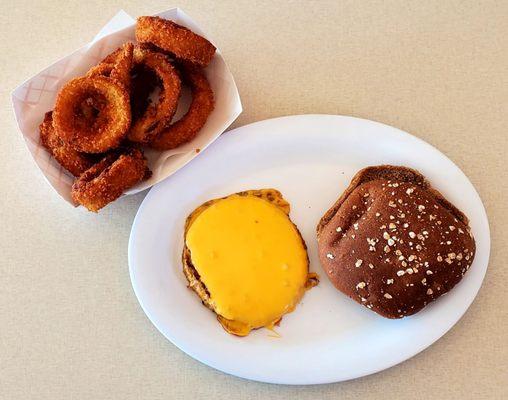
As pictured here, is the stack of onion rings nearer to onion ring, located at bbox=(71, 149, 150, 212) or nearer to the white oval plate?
onion ring, located at bbox=(71, 149, 150, 212)

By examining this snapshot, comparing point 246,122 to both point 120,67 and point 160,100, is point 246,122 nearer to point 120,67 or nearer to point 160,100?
point 160,100

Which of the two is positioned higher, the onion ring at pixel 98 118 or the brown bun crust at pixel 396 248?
the onion ring at pixel 98 118

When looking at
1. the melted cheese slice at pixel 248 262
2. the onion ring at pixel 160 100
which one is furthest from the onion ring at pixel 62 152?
the melted cheese slice at pixel 248 262

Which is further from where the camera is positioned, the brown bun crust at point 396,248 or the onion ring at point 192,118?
the onion ring at point 192,118

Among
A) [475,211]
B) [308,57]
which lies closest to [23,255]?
[308,57]

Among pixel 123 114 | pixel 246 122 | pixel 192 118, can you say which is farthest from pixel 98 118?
pixel 246 122

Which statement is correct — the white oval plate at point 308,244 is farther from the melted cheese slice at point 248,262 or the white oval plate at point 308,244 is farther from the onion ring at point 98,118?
the onion ring at point 98,118

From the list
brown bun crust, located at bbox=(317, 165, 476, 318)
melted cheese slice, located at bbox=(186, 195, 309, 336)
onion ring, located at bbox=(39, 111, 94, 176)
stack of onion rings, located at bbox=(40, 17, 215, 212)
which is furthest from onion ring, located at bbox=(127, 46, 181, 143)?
brown bun crust, located at bbox=(317, 165, 476, 318)

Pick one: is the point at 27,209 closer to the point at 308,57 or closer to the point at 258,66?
the point at 258,66
